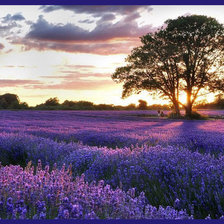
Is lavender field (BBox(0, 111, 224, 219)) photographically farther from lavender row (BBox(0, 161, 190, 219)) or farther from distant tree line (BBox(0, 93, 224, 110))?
distant tree line (BBox(0, 93, 224, 110))

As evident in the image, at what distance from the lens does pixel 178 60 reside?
85.5 ft

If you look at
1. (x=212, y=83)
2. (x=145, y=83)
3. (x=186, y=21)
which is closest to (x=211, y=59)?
(x=212, y=83)

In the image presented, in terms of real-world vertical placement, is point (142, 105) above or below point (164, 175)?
above

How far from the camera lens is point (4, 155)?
7215 millimetres

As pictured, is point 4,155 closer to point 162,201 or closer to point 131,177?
point 131,177

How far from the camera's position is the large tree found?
87.4 ft

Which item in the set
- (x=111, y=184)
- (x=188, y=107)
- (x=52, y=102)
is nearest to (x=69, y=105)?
(x=52, y=102)

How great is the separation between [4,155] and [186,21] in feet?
74.1

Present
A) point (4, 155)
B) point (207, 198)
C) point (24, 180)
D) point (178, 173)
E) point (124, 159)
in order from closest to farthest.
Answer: point (24, 180) < point (207, 198) < point (178, 173) < point (124, 159) < point (4, 155)

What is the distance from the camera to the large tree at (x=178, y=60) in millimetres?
26625

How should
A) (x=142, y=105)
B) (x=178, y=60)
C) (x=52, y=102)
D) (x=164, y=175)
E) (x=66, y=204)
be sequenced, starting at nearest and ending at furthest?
(x=66, y=204) < (x=164, y=175) < (x=178, y=60) < (x=52, y=102) < (x=142, y=105)

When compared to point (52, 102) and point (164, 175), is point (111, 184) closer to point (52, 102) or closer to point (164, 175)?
point (164, 175)

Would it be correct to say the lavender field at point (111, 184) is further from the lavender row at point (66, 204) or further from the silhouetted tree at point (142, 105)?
the silhouetted tree at point (142, 105)

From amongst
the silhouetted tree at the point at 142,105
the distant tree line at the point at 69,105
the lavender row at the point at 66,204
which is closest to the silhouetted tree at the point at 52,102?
the distant tree line at the point at 69,105
